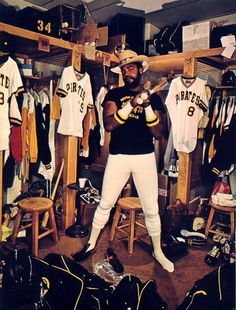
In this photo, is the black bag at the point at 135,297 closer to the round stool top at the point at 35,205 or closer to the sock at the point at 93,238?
the sock at the point at 93,238

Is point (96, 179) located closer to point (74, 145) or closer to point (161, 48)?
point (74, 145)

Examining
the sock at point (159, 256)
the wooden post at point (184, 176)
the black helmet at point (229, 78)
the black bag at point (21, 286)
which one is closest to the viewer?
the black bag at point (21, 286)

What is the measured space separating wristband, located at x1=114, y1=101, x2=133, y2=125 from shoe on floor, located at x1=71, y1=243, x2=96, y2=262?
108 cm

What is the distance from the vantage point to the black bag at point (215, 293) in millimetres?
1525

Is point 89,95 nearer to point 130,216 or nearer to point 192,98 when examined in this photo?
point 192,98

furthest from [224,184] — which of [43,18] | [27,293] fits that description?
[43,18]

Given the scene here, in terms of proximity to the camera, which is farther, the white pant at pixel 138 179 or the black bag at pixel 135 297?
the white pant at pixel 138 179

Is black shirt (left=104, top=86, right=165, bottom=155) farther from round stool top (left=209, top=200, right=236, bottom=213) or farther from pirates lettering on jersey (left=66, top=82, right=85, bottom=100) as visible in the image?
round stool top (left=209, top=200, right=236, bottom=213)

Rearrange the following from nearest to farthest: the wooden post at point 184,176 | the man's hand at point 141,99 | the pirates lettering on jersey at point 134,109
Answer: the man's hand at point 141,99
the pirates lettering on jersey at point 134,109
the wooden post at point 184,176

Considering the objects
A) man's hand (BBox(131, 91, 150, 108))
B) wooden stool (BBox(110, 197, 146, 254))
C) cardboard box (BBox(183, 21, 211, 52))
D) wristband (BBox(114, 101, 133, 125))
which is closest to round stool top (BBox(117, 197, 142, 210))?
wooden stool (BBox(110, 197, 146, 254))

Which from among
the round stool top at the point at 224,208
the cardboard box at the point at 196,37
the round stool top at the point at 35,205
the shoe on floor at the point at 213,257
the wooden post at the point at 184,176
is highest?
the cardboard box at the point at 196,37

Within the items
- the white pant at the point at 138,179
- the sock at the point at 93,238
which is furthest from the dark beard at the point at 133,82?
the sock at the point at 93,238

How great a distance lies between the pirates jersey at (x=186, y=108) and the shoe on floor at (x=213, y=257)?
0.93 meters

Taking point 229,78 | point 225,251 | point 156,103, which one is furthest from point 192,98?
point 225,251
